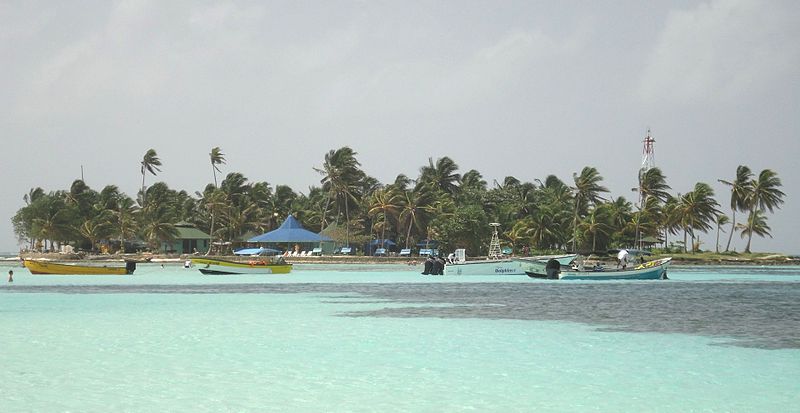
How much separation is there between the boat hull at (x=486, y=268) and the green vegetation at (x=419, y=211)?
3393 cm

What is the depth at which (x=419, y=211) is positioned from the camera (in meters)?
108

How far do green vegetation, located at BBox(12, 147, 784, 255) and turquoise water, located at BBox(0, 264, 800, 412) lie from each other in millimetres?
69730

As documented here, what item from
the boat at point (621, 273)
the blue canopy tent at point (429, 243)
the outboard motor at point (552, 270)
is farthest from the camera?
the blue canopy tent at point (429, 243)

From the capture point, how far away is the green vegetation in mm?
104250

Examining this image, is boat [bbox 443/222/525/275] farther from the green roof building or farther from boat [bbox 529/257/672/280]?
the green roof building

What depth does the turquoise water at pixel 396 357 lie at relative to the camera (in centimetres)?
1336

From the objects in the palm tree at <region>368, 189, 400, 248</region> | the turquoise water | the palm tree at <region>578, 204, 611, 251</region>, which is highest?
the palm tree at <region>368, 189, 400, 248</region>

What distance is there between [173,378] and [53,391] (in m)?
2.10

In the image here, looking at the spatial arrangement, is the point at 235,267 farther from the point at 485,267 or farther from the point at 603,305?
the point at 603,305

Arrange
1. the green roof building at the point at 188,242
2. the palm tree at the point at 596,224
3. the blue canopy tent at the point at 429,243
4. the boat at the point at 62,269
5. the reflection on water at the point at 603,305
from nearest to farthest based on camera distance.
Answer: the reflection on water at the point at 603,305 → the boat at the point at 62,269 → the palm tree at the point at 596,224 → the blue canopy tent at the point at 429,243 → the green roof building at the point at 188,242

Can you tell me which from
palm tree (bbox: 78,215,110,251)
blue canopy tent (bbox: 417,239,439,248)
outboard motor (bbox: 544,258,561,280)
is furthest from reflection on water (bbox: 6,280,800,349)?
palm tree (bbox: 78,215,110,251)

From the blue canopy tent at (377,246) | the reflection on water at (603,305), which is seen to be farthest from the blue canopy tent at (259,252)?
the reflection on water at (603,305)

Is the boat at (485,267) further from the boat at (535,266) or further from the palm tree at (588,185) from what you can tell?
the palm tree at (588,185)

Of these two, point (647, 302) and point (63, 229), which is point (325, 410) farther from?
point (63, 229)
